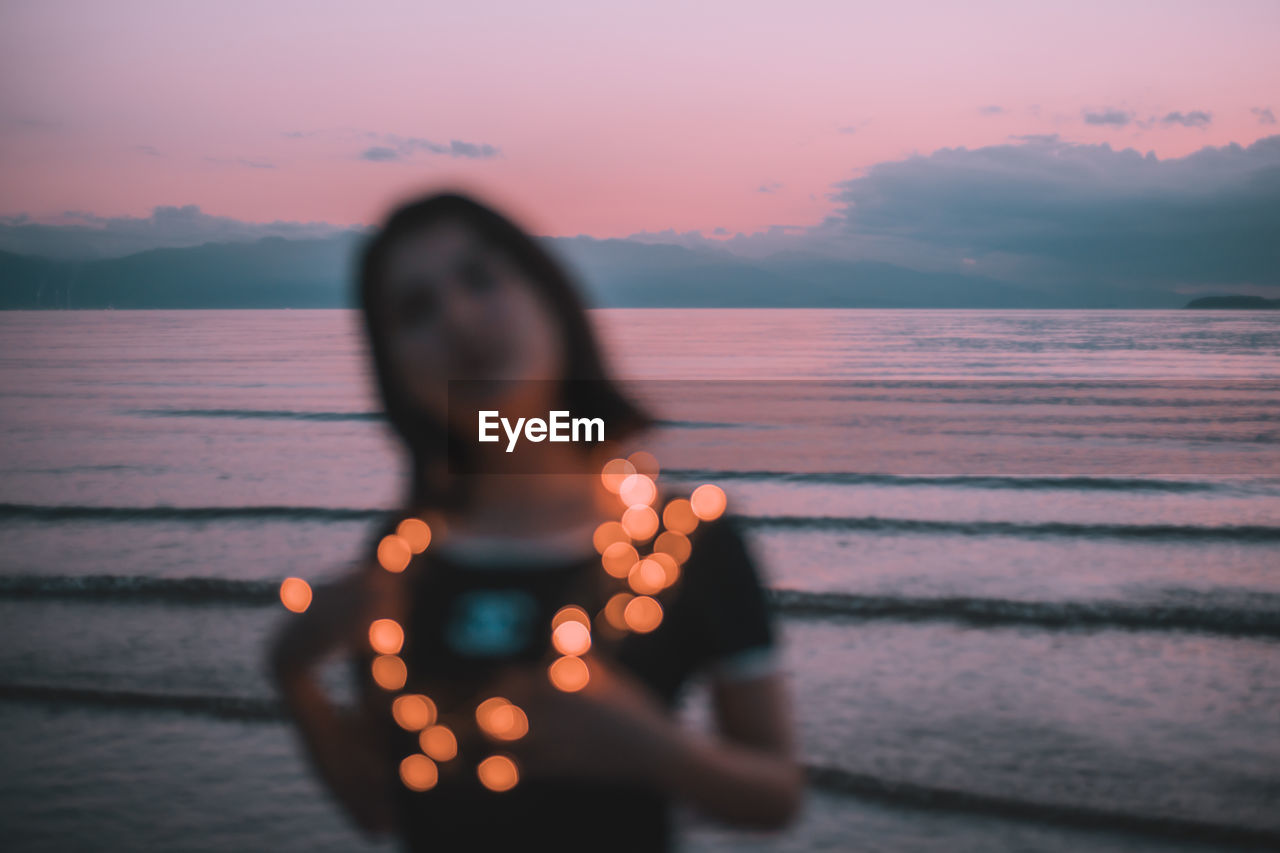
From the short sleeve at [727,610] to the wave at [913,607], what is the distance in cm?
396

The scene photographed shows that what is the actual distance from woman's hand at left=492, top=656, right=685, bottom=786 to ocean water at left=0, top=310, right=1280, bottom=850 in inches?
23.6

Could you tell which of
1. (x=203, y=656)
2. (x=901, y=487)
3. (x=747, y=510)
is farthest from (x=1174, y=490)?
(x=203, y=656)

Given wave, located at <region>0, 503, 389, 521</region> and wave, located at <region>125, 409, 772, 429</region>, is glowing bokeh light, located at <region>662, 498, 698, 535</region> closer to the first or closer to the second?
wave, located at <region>0, 503, 389, 521</region>

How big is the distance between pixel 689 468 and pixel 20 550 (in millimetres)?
6001

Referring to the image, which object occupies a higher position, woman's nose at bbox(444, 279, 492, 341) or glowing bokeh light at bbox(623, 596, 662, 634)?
woman's nose at bbox(444, 279, 492, 341)

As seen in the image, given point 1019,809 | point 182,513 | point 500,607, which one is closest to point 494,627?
point 500,607

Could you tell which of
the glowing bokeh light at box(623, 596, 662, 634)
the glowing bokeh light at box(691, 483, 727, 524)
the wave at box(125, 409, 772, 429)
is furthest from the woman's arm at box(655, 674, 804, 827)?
the wave at box(125, 409, 772, 429)

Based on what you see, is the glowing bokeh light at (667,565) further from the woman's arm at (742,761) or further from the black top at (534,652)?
the woman's arm at (742,761)

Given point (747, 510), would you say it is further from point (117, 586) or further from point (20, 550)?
point (20, 550)

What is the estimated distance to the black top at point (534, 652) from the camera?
3.55 feet

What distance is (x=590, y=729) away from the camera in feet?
3.14

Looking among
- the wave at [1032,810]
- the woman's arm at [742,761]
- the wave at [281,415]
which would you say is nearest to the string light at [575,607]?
the woman's arm at [742,761]

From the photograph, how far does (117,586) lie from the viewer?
5.63 meters

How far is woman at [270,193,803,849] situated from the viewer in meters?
1.09
